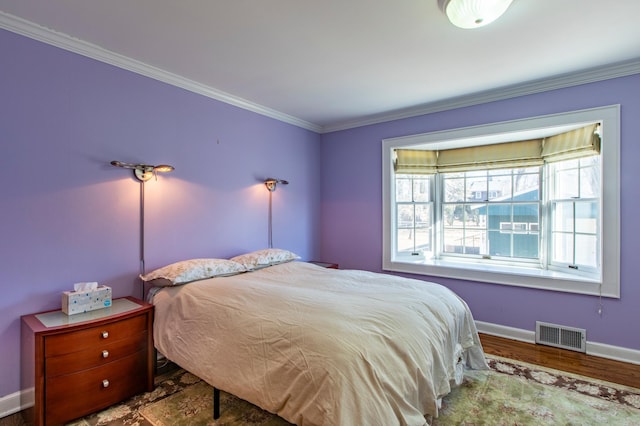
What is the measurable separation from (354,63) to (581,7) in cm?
Answer: 149

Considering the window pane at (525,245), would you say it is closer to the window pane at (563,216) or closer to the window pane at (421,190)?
the window pane at (563,216)

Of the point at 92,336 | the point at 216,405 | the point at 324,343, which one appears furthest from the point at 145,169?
the point at 324,343

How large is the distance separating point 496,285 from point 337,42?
2907mm

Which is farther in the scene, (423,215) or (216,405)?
(423,215)

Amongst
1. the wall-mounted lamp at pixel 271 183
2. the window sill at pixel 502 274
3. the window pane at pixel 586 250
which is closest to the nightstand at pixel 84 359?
the wall-mounted lamp at pixel 271 183

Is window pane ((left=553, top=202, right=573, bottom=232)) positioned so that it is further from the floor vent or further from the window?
the floor vent

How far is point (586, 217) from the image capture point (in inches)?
121

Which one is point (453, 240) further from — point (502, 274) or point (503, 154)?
point (503, 154)

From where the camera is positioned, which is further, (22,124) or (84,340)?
(22,124)

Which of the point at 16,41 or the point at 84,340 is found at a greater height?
the point at 16,41

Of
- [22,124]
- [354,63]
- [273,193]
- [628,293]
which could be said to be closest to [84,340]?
[22,124]

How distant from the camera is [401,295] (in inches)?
82.1

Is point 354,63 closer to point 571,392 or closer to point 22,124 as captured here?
point 22,124

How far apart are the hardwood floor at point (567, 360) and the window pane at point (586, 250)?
88 cm
